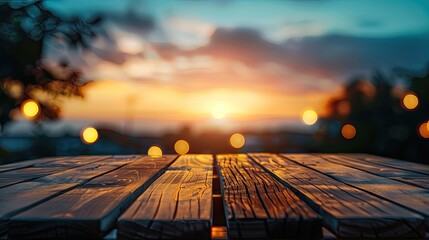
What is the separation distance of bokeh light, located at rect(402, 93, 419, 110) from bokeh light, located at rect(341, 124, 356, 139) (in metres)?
4.43

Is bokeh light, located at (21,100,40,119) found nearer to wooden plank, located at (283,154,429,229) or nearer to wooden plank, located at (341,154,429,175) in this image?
wooden plank, located at (341,154,429,175)

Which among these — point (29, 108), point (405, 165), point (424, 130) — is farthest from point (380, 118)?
point (405, 165)

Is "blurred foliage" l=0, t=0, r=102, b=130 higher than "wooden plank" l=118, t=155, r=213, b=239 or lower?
higher

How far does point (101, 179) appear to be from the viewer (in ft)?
7.20

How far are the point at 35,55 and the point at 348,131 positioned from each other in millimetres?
19573

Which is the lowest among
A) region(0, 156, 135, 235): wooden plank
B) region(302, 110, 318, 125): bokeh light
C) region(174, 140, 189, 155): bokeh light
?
region(174, 140, 189, 155): bokeh light

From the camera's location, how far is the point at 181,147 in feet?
94.0

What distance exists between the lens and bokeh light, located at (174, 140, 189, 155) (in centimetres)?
2794

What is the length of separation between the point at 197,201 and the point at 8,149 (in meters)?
12.0

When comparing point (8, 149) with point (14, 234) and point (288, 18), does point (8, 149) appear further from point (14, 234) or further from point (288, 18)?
point (14, 234)

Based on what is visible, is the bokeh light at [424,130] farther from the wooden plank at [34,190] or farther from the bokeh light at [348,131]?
the wooden plank at [34,190]

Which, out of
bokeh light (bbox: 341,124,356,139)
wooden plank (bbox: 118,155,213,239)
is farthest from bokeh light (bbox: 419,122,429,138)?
wooden plank (bbox: 118,155,213,239)

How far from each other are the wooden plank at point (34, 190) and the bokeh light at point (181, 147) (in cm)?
2542

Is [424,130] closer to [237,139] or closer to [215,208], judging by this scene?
[237,139]
